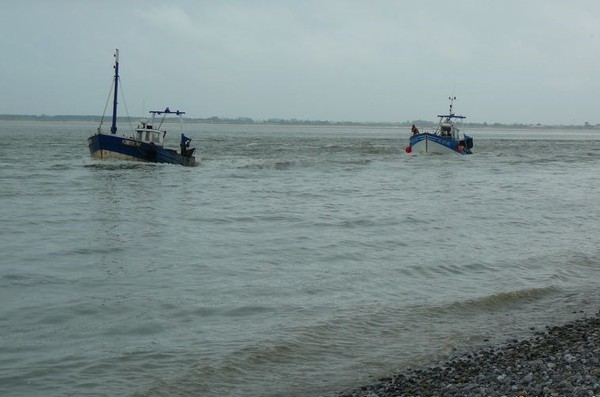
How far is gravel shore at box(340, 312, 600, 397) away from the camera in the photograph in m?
7.21

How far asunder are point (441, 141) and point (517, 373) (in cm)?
4807

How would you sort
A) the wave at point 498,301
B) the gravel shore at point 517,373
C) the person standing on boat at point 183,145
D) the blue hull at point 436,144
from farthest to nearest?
1. the blue hull at point 436,144
2. the person standing on boat at point 183,145
3. the wave at point 498,301
4. the gravel shore at point 517,373

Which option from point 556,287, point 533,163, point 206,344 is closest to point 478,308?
point 556,287

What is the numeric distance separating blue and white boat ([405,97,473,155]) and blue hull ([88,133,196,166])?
21.7m

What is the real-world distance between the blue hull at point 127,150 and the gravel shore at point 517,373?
33.0 m

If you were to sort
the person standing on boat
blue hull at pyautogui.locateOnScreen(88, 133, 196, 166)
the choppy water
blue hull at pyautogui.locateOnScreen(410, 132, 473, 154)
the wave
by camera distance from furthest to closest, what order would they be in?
blue hull at pyautogui.locateOnScreen(410, 132, 473, 154) → the person standing on boat → blue hull at pyautogui.locateOnScreen(88, 133, 196, 166) → the wave → the choppy water

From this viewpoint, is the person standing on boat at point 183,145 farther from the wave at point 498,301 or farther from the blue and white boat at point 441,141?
the wave at point 498,301

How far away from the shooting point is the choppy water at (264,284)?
921 cm

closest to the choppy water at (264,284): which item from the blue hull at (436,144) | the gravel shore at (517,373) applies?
the gravel shore at (517,373)

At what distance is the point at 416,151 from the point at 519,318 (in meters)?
47.6

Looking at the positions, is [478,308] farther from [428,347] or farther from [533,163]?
[533,163]

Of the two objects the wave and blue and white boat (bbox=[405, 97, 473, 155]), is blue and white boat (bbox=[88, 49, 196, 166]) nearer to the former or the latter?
blue and white boat (bbox=[405, 97, 473, 155])

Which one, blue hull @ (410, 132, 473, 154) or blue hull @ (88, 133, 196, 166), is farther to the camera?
blue hull @ (410, 132, 473, 154)

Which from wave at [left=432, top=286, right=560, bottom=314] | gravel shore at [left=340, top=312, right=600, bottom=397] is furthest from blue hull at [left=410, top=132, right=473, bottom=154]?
gravel shore at [left=340, top=312, right=600, bottom=397]
